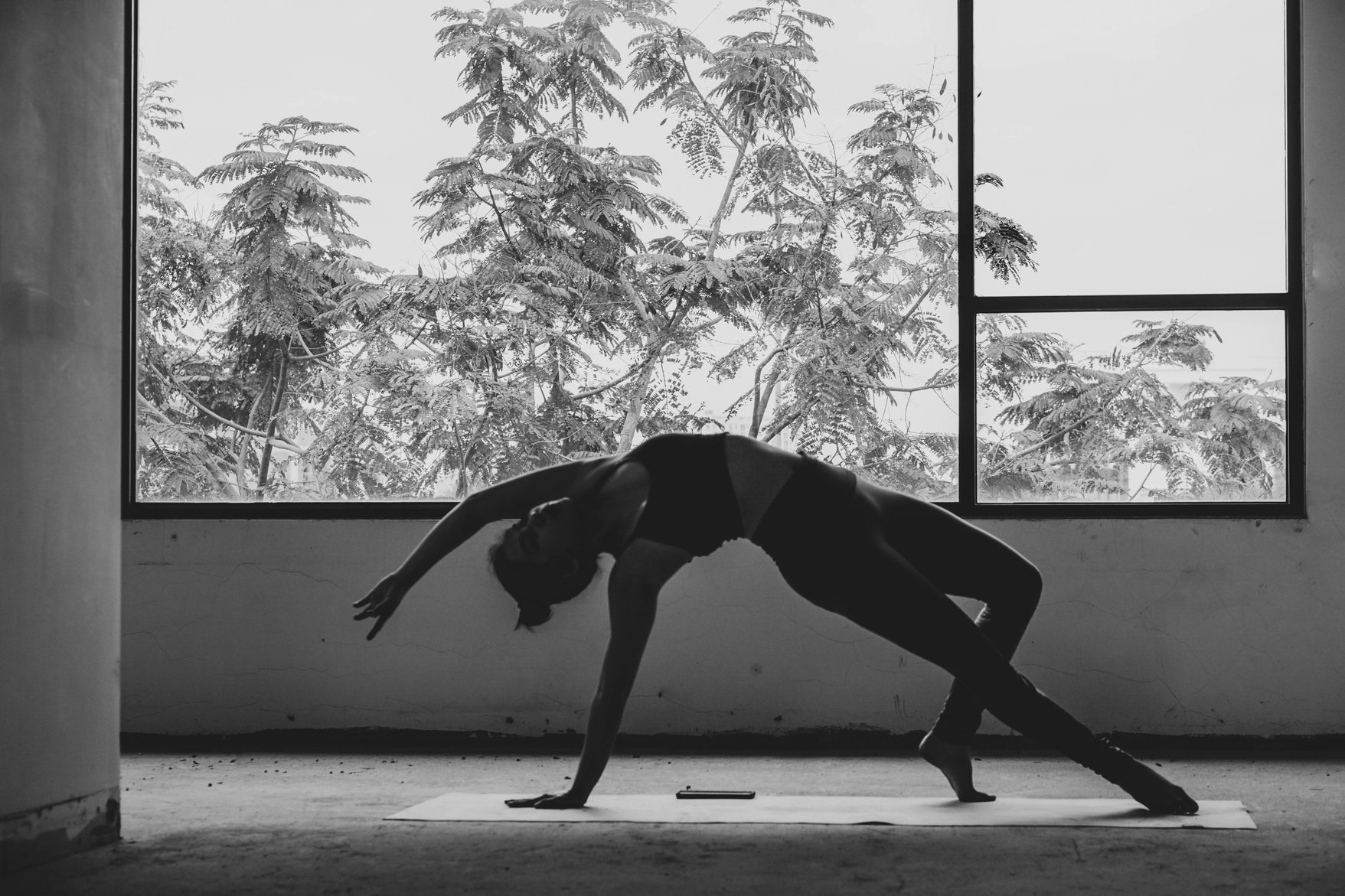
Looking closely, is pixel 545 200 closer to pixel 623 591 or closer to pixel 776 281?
pixel 776 281

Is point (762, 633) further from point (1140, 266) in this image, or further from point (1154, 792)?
point (1140, 266)

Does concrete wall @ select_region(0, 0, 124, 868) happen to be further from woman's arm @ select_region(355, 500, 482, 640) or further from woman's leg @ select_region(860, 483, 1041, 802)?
woman's leg @ select_region(860, 483, 1041, 802)

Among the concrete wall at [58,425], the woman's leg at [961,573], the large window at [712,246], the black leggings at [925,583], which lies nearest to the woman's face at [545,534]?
the black leggings at [925,583]

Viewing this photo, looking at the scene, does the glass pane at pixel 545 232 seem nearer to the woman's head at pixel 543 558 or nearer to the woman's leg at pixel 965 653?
the woman's head at pixel 543 558

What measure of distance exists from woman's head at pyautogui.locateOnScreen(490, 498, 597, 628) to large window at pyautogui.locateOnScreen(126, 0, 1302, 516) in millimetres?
1403

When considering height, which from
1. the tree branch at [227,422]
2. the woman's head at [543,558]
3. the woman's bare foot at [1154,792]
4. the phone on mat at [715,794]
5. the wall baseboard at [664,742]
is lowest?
the wall baseboard at [664,742]

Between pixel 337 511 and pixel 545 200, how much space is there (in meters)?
1.41

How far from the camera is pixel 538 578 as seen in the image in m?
3.10

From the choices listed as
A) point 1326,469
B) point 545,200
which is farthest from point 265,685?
point 1326,469

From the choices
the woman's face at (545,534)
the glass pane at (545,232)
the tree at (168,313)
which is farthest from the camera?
the tree at (168,313)

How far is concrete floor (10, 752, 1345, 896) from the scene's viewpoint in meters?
2.37

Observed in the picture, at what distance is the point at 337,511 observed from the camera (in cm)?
450

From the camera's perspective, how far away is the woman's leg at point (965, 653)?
2824mm

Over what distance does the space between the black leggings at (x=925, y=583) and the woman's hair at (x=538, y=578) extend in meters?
0.48
